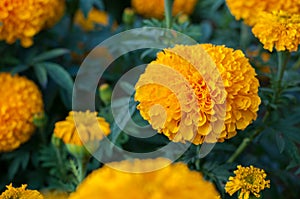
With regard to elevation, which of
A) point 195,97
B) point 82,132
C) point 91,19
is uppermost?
point 195,97

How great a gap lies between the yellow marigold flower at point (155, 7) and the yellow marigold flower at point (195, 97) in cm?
64

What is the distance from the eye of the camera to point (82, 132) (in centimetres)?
94

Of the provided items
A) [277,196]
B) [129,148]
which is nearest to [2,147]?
[129,148]

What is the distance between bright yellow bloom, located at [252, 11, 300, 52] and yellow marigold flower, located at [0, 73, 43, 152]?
506 millimetres

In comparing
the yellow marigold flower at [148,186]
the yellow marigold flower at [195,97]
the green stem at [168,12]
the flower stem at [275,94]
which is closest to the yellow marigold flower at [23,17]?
the green stem at [168,12]

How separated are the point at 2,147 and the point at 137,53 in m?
0.37

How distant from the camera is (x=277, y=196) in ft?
4.05

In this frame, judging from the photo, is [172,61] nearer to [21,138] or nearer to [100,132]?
[100,132]

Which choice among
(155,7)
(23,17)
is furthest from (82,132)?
(155,7)

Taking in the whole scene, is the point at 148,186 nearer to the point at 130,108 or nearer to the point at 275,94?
the point at 130,108

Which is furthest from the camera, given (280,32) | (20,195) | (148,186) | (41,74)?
(41,74)

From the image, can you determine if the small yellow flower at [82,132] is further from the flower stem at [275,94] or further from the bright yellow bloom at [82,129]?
the flower stem at [275,94]

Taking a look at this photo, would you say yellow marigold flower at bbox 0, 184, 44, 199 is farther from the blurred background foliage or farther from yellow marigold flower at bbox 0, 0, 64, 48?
yellow marigold flower at bbox 0, 0, 64, 48

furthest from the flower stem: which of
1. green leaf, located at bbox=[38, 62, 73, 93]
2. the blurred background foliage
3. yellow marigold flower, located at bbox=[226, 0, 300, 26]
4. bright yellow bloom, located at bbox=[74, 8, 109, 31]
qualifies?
bright yellow bloom, located at bbox=[74, 8, 109, 31]
